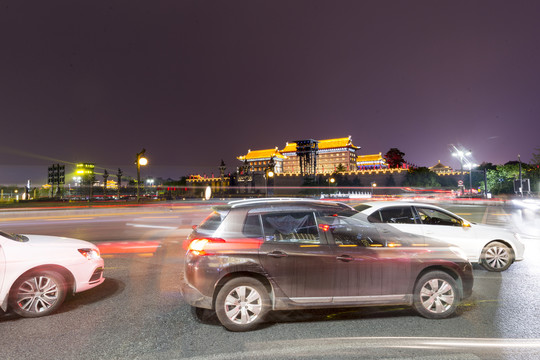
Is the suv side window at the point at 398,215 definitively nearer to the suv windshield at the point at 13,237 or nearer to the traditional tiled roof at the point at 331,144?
the suv windshield at the point at 13,237

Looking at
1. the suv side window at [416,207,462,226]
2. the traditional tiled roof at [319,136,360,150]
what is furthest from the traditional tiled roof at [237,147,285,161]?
the suv side window at [416,207,462,226]

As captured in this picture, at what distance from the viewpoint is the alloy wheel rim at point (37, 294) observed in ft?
15.0

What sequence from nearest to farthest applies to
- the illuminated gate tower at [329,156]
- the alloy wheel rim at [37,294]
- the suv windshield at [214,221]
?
the suv windshield at [214,221] → the alloy wheel rim at [37,294] → the illuminated gate tower at [329,156]

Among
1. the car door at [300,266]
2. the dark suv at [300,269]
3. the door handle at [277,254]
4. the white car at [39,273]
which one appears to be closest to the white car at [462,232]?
the dark suv at [300,269]

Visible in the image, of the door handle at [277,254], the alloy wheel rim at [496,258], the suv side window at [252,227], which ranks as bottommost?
the alloy wheel rim at [496,258]

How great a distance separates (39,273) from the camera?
15.4ft

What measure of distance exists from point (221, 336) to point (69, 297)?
3090 mm

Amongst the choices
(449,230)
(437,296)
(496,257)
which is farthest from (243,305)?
(496,257)

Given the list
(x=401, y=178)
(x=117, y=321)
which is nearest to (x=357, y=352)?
(x=117, y=321)

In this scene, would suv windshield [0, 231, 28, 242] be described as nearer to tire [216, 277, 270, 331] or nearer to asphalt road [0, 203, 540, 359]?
asphalt road [0, 203, 540, 359]

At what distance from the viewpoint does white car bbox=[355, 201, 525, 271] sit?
702 cm

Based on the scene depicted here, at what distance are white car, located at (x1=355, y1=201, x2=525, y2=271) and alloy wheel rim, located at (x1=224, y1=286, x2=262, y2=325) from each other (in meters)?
3.71

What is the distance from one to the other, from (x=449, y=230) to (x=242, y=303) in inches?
199

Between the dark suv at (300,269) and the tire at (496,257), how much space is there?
343 centimetres
